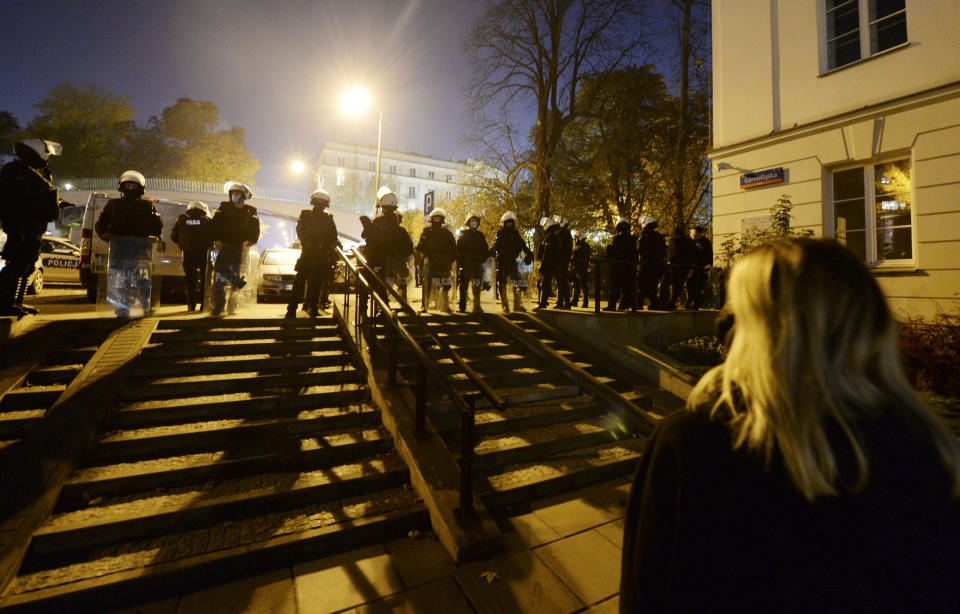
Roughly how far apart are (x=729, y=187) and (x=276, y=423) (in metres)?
10.9

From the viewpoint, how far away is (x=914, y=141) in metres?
7.77

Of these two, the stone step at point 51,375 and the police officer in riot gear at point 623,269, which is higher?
the police officer in riot gear at point 623,269

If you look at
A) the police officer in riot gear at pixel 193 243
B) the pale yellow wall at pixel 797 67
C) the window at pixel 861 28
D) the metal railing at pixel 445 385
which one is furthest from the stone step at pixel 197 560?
the window at pixel 861 28

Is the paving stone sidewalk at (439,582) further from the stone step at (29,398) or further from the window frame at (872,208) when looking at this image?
the window frame at (872,208)

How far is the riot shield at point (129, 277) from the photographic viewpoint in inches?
251

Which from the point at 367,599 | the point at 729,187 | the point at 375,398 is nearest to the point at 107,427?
the point at 375,398

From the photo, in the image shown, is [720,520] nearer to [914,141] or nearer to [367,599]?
[367,599]

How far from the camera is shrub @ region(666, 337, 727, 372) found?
26.0 feet

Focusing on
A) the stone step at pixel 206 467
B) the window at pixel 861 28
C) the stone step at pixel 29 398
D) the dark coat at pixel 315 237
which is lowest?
the stone step at pixel 206 467

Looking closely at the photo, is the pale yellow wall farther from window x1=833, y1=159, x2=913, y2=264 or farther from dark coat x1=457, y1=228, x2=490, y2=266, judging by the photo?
dark coat x1=457, y1=228, x2=490, y2=266

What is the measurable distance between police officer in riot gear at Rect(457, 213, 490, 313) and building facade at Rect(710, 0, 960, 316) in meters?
6.20

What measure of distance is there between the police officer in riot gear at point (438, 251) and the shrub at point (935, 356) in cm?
738

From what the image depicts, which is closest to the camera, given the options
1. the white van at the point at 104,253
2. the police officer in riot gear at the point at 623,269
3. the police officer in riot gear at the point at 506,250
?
the white van at the point at 104,253

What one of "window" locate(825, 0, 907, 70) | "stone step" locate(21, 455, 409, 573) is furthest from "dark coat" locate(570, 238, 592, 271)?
"stone step" locate(21, 455, 409, 573)
